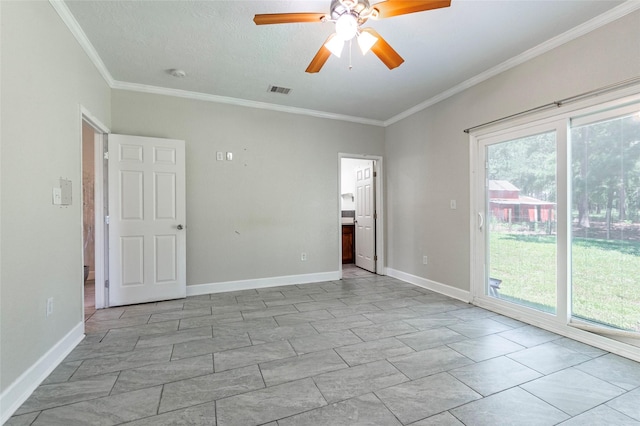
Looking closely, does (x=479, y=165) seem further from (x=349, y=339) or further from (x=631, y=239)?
(x=349, y=339)

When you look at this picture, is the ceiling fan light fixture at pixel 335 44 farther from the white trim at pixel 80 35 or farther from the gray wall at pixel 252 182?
the gray wall at pixel 252 182

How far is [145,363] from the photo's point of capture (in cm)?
216

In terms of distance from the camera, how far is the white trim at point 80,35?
87.2 inches

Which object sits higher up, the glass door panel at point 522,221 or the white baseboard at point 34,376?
the glass door panel at point 522,221

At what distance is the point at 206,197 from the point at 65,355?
7.40 feet

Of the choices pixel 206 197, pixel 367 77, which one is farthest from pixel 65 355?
pixel 367 77

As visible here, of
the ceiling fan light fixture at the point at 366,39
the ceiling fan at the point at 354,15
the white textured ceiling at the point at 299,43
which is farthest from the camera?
the white textured ceiling at the point at 299,43

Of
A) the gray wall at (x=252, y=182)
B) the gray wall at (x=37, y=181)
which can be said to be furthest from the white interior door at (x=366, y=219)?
the gray wall at (x=37, y=181)

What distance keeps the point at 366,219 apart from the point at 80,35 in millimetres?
4556

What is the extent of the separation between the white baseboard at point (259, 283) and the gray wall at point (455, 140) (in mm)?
1247

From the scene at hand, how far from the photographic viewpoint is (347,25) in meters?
1.92

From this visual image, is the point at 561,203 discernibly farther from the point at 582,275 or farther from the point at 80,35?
the point at 80,35

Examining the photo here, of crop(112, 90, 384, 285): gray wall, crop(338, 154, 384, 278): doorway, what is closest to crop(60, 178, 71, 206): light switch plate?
crop(112, 90, 384, 285): gray wall

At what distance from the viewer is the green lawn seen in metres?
2.32
